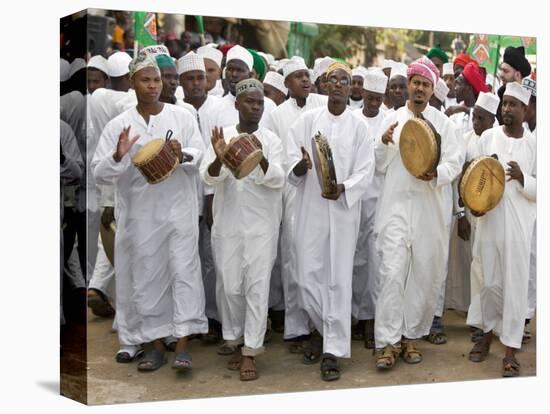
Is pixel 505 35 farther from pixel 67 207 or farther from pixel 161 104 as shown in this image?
pixel 67 207

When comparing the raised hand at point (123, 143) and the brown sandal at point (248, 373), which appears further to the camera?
the brown sandal at point (248, 373)

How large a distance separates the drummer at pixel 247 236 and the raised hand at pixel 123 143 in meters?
0.73

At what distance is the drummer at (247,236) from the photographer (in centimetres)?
792

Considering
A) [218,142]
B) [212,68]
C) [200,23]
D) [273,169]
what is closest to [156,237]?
[218,142]

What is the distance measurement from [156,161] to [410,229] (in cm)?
230

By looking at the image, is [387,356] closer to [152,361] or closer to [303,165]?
[303,165]

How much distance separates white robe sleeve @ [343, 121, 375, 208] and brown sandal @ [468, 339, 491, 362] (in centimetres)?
180

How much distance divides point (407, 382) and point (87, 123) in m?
3.48

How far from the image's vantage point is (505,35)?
903cm

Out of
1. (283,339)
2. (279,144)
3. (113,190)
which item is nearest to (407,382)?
(283,339)

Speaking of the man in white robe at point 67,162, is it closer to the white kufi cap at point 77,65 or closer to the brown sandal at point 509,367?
the white kufi cap at point 77,65

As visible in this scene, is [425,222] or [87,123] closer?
[87,123]

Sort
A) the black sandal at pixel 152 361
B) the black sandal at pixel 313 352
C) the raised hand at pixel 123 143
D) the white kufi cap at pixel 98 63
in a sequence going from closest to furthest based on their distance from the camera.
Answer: the white kufi cap at pixel 98 63 → the raised hand at pixel 123 143 → the black sandal at pixel 152 361 → the black sandal at pixel 313 352

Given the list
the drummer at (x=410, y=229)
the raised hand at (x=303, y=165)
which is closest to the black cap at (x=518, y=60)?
the drummer at (x=410, y=229)
